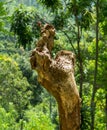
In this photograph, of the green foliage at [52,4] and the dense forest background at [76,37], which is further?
the green foliage at [52,4]

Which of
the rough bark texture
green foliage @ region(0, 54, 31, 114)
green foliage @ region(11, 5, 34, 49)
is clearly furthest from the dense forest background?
green foliage @ region(0, 54, 31, 114)

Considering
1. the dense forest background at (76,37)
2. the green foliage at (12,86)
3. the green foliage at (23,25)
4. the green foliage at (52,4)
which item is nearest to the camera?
the green foliage at (23,25)

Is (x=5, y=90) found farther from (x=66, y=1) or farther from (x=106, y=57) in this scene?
(x=66, y=1)

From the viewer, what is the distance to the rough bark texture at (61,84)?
2.64m

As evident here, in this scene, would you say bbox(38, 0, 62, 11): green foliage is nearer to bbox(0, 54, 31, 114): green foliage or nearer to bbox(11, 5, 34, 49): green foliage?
bbox(11, 5, 34, 49): green foliage

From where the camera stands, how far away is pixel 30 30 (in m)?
8.27

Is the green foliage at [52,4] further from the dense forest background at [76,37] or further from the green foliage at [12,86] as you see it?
the green foliage at [12,86]

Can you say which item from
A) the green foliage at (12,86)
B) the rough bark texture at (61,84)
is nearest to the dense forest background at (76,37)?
the rough bark texture at (61,84)

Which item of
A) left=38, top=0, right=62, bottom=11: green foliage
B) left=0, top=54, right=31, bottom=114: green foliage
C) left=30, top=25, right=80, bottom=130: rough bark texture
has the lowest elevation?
left=0, top=54, right=31, bottom=114: green foliage

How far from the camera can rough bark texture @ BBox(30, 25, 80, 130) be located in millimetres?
2641

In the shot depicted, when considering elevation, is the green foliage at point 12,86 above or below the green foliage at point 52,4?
below

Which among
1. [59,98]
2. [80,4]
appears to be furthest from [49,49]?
[80,4]

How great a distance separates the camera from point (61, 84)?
263cm

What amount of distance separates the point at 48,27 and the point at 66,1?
19.7 feet
